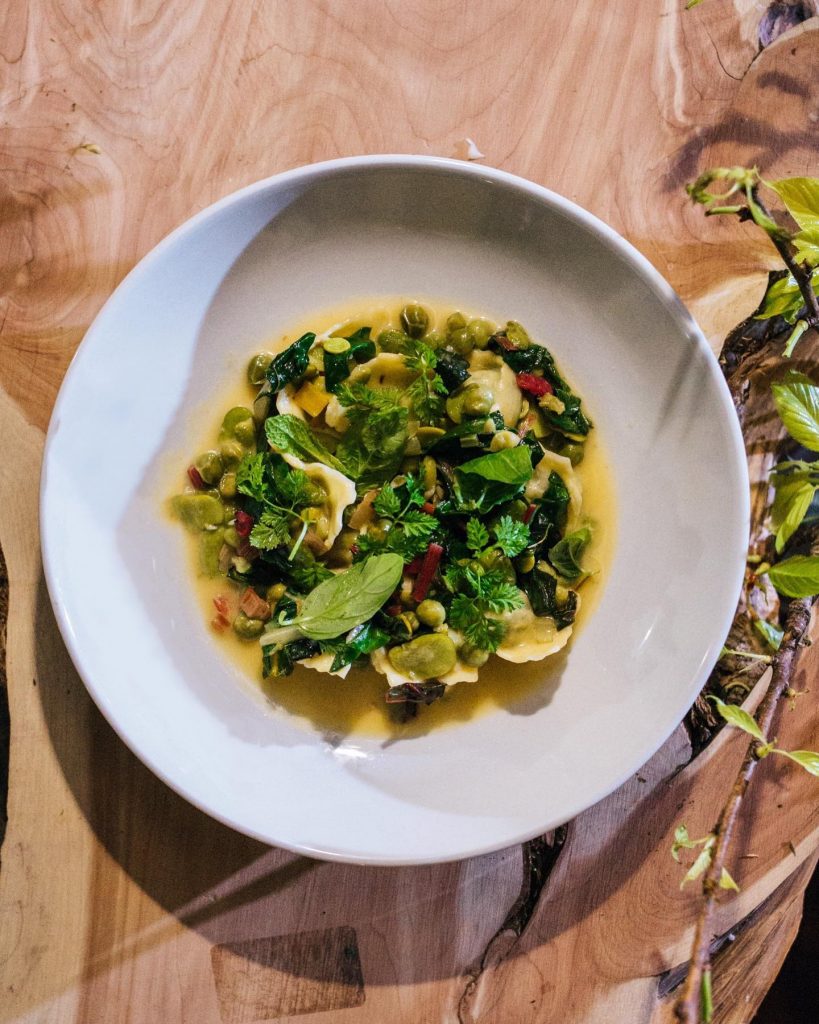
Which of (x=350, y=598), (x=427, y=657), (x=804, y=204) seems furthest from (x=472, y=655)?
(x=804, y=204)

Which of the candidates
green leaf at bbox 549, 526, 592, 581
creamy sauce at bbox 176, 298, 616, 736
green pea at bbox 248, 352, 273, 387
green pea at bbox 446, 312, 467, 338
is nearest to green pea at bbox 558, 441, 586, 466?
creamy sauce at bbox 176, 298, 616, 736

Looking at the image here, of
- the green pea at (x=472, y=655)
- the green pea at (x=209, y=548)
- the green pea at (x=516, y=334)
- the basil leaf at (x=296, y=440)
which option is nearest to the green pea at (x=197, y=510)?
the green pea at (x=209, y=548)

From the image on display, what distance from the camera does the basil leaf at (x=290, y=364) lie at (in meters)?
3.62

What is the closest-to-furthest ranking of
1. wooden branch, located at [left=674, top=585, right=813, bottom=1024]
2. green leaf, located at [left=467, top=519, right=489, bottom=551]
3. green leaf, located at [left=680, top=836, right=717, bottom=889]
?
wooden branch, located at [left=674, top=585, right=813, bottom=1024] < green leaf, located at [left=680, top=836, right=717, bottom=889] < green leaf, located at [left=467, top=519, right=489, bottom=551]

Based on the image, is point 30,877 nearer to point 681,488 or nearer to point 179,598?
point 179,598

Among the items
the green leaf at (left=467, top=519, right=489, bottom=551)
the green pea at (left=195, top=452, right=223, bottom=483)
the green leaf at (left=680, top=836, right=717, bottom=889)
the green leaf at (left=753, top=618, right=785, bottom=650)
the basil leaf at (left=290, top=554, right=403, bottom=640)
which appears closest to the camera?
the green leaf at (left=680, top=836, right=717, bottom=889)

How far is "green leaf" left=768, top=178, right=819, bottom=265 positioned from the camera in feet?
9.68

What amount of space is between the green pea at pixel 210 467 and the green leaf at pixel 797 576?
8.08 ft

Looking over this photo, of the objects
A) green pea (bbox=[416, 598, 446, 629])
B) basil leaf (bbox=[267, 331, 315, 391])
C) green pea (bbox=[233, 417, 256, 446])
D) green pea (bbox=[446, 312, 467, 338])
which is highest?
green pea (bbox=[446, 312, 467, 338])

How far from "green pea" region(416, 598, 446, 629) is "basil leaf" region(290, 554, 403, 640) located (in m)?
0.20

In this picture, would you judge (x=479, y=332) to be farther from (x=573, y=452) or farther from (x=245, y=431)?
(x=245, y=431)

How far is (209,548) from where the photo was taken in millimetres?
3732

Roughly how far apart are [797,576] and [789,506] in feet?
1.29

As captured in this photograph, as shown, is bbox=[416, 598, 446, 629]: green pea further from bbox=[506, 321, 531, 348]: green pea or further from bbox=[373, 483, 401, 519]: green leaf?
bbox=[506, 321, 531, 348]: green pea
